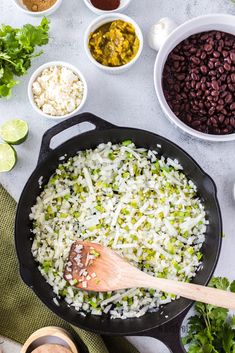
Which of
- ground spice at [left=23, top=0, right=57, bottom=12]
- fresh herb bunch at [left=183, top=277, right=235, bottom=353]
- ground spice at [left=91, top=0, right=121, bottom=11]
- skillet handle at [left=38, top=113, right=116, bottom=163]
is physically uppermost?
ground spice at [left=91, top=0, right=121, bottom=11]

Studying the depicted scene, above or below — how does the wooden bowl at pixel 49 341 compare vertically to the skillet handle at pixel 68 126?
below

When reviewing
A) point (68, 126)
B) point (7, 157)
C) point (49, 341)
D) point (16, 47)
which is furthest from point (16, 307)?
point (16, 47)

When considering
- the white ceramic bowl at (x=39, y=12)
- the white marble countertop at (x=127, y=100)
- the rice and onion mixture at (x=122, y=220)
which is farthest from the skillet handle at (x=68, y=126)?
the white ceramic bowl at (x=39, y=12)

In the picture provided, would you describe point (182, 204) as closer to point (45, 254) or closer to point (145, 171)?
point (145, 171)

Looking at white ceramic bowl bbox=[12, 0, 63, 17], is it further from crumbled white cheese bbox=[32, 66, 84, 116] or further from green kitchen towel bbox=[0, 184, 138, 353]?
green kitchen towel bbox=[0, 184, 138, 353]

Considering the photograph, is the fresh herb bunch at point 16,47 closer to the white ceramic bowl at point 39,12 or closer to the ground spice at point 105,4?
the white ceramic bowl at point 39,12

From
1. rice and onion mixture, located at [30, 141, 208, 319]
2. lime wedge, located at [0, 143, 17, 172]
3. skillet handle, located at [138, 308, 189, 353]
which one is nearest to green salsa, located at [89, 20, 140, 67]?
rice and onion mixture, located at [30, 141, 208, 319]
